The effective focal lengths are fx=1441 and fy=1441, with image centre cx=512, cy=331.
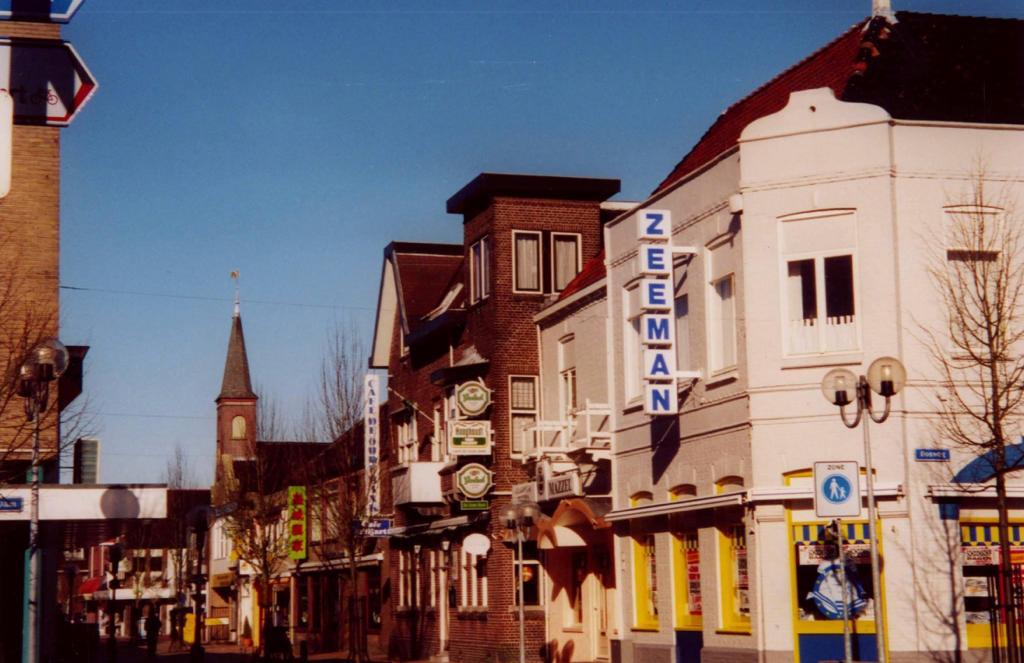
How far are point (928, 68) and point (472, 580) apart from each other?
2024 centimetres

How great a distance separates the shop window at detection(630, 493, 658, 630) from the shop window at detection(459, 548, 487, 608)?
1090 cm

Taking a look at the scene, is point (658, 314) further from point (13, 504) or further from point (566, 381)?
point (13, 504)

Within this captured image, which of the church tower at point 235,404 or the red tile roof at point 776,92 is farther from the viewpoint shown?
the church tower at point 235,404

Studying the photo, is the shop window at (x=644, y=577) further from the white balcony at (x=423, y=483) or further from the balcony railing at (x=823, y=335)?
the white balcony at (x=423, y=483)

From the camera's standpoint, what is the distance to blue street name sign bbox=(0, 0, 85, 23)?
6719 mm

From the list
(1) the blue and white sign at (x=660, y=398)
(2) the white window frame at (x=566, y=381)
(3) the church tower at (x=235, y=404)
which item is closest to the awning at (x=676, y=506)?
(1) the blue and white sign at (x=660, y=398)

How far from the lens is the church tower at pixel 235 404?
10431cm

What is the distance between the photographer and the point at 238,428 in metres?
105

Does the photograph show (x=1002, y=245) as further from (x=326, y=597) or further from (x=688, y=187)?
(x=326, y=597)

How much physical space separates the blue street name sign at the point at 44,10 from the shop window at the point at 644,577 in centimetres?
2106

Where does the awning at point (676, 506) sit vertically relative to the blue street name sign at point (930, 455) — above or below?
below

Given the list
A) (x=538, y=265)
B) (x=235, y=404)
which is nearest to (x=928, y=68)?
(x=538, y=265)

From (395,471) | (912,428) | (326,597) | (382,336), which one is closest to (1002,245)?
(912,428)

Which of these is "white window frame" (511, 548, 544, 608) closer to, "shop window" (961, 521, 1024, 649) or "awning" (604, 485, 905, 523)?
"awning" (604, 485, 905, 523)
